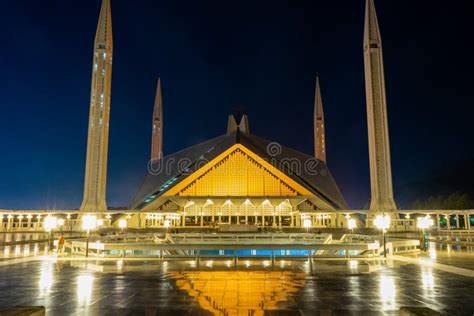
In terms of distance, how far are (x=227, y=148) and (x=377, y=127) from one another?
14.8 meters

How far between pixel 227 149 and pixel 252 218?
7683mm

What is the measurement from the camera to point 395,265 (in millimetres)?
10047

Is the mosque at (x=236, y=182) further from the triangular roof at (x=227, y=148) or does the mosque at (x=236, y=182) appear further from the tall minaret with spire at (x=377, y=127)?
the triangular roof at (x=227, y=148)

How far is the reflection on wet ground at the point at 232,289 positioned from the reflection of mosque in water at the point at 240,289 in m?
0.01

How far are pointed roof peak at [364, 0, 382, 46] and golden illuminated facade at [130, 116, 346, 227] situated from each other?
15345mm

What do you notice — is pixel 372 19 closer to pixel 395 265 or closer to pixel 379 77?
pixel 379 77

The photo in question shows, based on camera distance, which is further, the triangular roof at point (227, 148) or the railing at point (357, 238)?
the triangular roof at point (227, 148)

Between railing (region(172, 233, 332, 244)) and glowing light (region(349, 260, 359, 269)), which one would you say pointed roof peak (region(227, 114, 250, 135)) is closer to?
railing (region(172, 233, 332, 244))

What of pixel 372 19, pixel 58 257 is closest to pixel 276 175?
pixel 372 19

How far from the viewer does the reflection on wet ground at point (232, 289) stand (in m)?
5.15

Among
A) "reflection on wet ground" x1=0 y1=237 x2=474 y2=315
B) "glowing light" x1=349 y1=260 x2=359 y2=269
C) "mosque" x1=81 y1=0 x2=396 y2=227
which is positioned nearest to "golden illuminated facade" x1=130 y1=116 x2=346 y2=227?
Result: "mosque" x1=81 y1=0 x2=396 y2=227

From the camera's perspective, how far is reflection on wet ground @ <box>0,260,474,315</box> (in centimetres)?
515

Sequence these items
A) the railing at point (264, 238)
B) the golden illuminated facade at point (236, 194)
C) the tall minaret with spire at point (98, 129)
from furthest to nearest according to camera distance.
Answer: the golden illuminated facade at point (236, 194), the tall minaret with spire at point (98, 129), the railing at point (264, 238)

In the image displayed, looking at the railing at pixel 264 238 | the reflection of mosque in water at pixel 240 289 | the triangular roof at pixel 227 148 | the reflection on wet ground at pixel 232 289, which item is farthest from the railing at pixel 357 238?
the triangular roof at pixel 227 148
